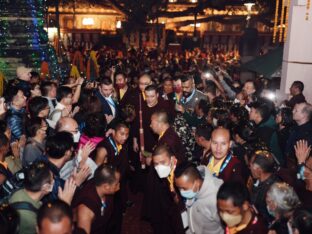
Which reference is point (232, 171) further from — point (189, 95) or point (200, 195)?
point (189, 95)

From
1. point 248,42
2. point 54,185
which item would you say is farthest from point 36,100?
point 248,42

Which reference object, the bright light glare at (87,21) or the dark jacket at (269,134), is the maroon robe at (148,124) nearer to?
the dark jacket at (269,134)

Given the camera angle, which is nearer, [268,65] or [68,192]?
[68,192]

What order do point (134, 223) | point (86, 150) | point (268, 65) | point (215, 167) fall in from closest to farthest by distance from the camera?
1. point (215, 167)
2. point (86, 150)
3. point (134, 223)
4. point (268, 65)

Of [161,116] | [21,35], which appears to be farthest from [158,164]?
[21,35]

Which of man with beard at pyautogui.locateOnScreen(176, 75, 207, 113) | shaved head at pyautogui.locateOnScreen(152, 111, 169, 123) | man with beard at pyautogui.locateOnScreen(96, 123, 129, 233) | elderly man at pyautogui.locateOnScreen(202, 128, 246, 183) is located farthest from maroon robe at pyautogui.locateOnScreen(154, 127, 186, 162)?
man with beard at pyautogui.locateOnScreen(176, 75, 207, 113)

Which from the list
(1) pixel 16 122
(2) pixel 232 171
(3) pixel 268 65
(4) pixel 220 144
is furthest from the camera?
(3) pixel 268 65

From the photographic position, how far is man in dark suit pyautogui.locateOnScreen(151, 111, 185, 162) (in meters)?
5.99

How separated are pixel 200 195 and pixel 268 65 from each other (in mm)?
9002

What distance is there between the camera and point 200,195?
4.30m

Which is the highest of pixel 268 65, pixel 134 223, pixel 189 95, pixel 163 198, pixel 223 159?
pixel 268 65

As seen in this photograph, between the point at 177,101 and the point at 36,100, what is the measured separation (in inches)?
122

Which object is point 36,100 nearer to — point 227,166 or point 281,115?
point 227,166

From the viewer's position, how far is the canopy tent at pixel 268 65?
12118 millimetres
